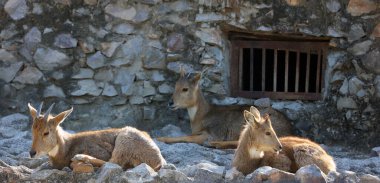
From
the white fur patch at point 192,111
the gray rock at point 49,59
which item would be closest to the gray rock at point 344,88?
the white fur patch at point 192,111

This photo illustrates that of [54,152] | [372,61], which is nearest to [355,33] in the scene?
[372,61]

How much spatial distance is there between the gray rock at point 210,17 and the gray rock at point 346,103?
6.68ft

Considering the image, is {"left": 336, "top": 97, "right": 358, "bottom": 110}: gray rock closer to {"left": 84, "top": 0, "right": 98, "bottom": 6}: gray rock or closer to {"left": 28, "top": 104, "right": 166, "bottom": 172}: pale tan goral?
{"left": 28, "top": 104, "right": 166, "bottom": 172}: pale tan goral

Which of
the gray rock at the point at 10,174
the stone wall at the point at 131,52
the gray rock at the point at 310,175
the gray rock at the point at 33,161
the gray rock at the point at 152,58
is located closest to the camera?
the gray rock at the point at 310,175

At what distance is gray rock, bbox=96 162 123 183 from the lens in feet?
25.6

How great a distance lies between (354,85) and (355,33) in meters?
0.73

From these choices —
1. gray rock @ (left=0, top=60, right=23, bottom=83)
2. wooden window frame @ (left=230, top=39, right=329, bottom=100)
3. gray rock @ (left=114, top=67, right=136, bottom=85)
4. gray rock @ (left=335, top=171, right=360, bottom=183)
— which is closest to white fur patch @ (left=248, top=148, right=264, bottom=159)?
gray rock @ (left=335, top=171, right=360, bottom=183)

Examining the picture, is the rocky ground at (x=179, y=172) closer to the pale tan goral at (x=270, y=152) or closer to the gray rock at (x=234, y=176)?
the gray rock at (x=234, y=176)

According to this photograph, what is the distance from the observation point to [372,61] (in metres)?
10.4

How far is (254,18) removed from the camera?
10789 mm

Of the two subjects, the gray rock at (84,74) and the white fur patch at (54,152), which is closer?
the white fur patch at (54,152)

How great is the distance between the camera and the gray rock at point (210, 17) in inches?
427

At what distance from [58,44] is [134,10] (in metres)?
1.21

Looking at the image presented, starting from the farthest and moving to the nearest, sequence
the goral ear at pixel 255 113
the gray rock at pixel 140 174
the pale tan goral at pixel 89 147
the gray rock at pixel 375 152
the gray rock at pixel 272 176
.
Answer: the gray rock at pixel 375 152, the goral ear at pixel 255 113, the pale tan goral at pixel 89 147, the gray rock at pixel 140 174, the gray rock at pixel 272 176
